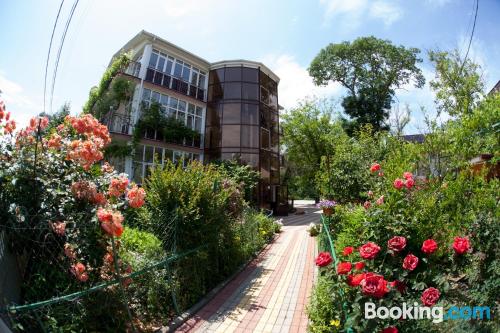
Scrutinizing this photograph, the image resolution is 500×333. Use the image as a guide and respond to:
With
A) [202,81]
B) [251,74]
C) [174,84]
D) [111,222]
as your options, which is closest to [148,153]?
[174,84]

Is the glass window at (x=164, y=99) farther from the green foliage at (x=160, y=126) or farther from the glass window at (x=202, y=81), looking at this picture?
the glass window at (x=202, y=81)

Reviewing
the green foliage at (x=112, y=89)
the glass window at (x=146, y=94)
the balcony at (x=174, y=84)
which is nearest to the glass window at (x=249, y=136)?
the balcony at (x=174, y=84)

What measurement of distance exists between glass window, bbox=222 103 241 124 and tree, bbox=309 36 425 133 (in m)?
10.4

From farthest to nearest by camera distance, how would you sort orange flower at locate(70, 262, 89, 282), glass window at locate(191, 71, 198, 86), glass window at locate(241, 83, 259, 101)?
glass window at locate(241, 83, 259, 101)
glass window at locate(191, 71, 198, 86)
orange flower at locate(70, 262, 89, 282)

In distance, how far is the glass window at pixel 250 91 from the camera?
781 inches

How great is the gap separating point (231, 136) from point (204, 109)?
3099 millimetres

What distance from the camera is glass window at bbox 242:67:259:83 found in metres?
20.1

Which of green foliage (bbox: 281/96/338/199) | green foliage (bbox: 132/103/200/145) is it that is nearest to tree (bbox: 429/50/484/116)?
green foliage (bbox: 281/96/338/199)

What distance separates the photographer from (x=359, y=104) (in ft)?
77.1

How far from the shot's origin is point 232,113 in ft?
63.6

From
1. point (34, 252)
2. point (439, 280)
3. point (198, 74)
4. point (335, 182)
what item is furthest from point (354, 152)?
point (198, 74)

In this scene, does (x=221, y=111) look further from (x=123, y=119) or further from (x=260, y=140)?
(x=123, y=119)

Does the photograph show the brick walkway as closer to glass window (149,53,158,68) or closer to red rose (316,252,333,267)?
red rose (316,252,333,267)

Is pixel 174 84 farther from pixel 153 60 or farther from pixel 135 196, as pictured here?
pixel 135 196
